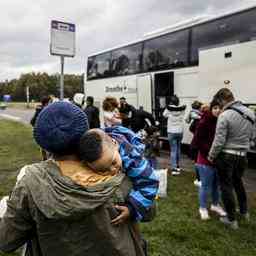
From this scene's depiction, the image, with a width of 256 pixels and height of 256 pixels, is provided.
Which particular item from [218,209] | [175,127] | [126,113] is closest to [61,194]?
[218,209]

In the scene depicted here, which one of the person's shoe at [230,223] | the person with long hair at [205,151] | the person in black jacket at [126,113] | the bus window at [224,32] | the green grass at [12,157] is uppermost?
the bus window at [224,32]

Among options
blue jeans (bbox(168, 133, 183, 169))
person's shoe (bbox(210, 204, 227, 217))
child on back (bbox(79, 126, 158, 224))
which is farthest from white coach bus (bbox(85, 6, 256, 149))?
child on back (bbox(79, 126, 158, 224))

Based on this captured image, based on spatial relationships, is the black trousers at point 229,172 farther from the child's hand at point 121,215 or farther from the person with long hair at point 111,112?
the child's hand at point 121,215

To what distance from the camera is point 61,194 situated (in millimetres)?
1557

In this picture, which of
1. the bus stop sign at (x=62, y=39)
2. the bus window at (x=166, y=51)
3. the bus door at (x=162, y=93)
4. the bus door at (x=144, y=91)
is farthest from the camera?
the bus door at (x=144, y=91)

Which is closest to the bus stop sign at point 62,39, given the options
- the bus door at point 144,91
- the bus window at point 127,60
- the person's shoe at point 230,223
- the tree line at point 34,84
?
the person's shoe at point 230,223

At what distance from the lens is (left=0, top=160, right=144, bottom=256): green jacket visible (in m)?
1.56

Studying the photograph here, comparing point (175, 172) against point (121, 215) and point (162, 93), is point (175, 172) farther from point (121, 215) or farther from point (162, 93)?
point (121, 215)

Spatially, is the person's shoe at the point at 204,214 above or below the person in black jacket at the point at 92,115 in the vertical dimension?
below

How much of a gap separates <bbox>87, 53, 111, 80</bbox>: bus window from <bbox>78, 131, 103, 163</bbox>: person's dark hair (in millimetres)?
14861

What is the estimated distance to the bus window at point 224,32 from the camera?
9.57 m

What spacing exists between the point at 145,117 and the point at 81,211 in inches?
241

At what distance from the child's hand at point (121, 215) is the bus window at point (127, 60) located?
1276 cm

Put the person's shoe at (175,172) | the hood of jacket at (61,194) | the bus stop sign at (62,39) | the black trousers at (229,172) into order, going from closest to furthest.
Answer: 1. the hood of jacket at (61,194)
2. the black trousers at (229,172)
3. the bus stop sign at (62,39)
4. the person's shoe at (175,172)
